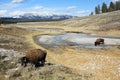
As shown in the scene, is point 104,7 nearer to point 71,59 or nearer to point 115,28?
point 115,28

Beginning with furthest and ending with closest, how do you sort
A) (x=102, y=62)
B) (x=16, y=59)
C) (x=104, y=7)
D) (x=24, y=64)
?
(x=104, y=7)
(x=102, y=62)
(x=16, y=59)
(x=24, y=64)

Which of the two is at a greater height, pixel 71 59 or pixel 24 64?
pixel 24 64

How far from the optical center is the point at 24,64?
67.9 feet

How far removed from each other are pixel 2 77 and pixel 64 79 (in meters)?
4.19

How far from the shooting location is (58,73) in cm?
1928

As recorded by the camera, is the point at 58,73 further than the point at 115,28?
No

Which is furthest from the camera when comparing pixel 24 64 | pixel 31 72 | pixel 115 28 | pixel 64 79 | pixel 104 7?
pixel 104 7

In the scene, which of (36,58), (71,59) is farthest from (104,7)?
(36,58)

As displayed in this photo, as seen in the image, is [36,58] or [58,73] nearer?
[58,73]

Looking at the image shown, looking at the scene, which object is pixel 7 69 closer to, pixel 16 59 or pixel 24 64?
pixel 24 64

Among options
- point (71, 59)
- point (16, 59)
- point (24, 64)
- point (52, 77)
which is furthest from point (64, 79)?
point (71, 59)

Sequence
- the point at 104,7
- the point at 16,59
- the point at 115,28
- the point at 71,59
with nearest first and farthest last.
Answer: the point at 16,59 → the point at 71,59 → the point at 115,28 → the point at 104,7

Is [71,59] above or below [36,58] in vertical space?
below

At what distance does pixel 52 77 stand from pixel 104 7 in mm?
147224
